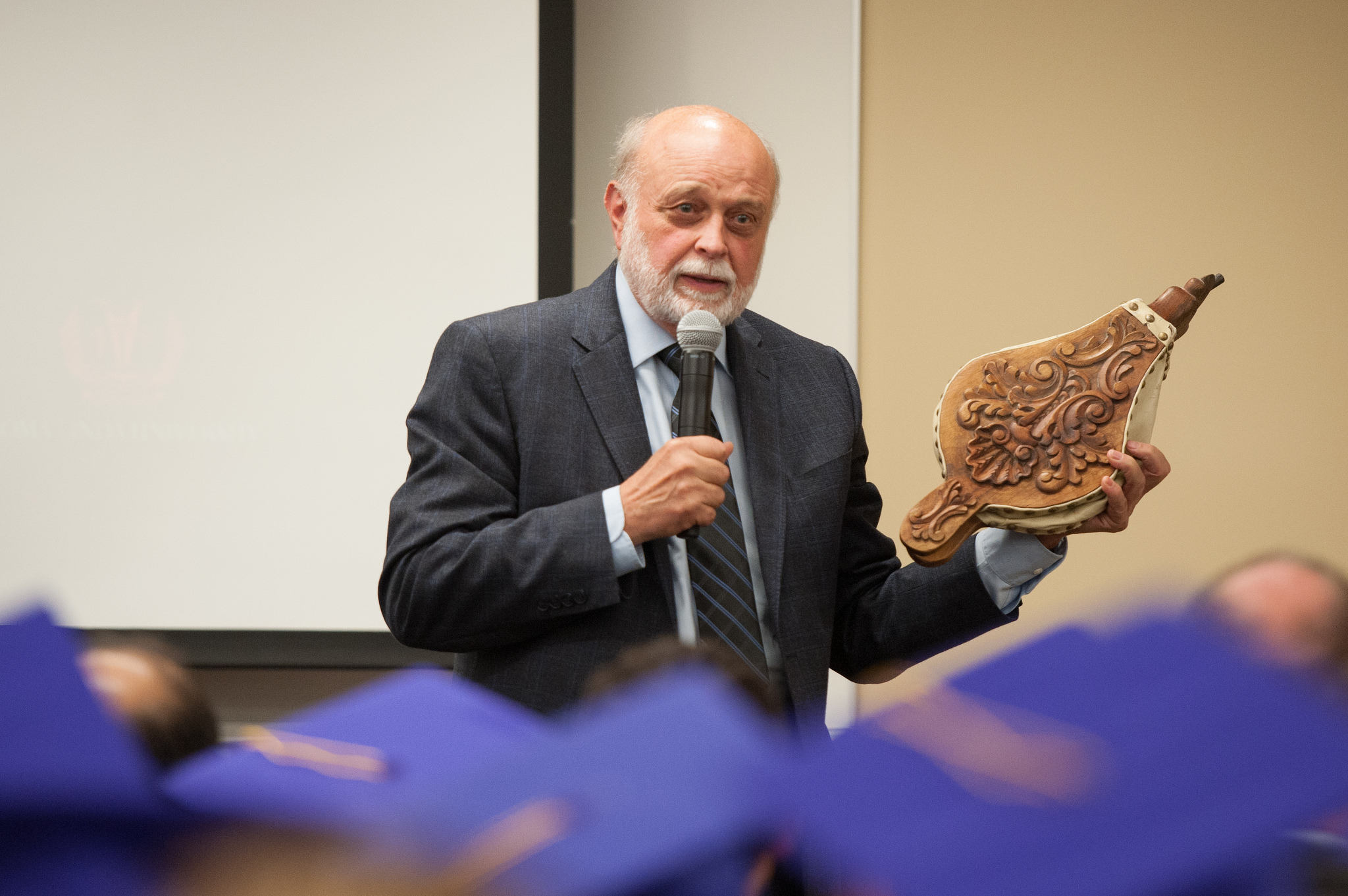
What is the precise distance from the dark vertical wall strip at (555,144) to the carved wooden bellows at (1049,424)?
143cm

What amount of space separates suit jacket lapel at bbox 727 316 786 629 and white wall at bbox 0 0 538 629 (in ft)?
3.53

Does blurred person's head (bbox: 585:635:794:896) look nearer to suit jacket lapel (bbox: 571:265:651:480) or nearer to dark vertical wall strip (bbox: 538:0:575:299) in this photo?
suit jacket lapel (bbox: 571:265:651:480)

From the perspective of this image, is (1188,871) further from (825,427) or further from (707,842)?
(825,427)

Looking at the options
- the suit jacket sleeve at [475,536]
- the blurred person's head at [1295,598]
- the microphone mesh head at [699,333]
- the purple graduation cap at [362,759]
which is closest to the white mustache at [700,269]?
the microphone mesh head at [699,333]

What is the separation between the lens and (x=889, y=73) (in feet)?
9.48

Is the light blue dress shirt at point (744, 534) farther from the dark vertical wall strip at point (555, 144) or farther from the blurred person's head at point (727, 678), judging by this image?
the dark vertical wall strip at point (555, 144)

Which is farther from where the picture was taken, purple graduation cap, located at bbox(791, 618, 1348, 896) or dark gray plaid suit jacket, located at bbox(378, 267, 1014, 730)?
dark gray plaid suit jacket, located at bbox(378, 267, 1014, 730)

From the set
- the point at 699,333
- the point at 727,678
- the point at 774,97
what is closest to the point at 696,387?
A: the point at 699,333

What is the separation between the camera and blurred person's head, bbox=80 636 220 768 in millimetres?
635

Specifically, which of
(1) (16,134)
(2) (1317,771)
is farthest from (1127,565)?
(1) (16,134)

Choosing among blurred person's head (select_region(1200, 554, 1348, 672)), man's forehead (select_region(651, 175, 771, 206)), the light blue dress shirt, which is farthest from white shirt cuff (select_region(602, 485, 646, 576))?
blurred person's head (select_region(1200, 554, 1348, 672))

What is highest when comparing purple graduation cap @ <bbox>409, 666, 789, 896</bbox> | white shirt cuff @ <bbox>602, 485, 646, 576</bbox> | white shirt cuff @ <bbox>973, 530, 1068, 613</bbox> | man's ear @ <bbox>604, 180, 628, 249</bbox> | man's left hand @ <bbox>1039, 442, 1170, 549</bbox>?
man's ear @ <bbox>604, 180, 628, 249</bbox>

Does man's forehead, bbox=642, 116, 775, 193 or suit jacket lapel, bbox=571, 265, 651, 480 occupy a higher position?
man's forehead, bbox=642, 116, 775, 193

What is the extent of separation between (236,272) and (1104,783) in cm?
274
